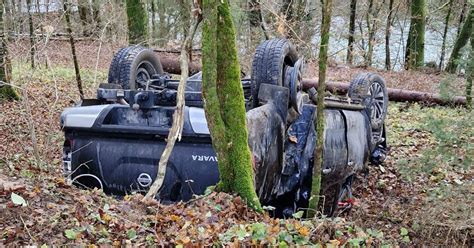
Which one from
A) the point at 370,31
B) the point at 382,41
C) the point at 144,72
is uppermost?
the point at 370,31

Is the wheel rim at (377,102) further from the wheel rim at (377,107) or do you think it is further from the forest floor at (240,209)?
the forest floor at (240,209)

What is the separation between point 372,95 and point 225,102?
4.69 meters

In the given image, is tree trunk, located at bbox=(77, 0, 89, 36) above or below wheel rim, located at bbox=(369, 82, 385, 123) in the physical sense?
above

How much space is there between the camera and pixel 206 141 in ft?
16.1

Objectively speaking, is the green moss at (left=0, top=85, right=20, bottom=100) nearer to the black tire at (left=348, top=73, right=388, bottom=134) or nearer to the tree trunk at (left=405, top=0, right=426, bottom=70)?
the black tire at (left=348, top=73, right=388, bottom=134)

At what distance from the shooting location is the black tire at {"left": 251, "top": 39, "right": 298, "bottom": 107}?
5.68 metres

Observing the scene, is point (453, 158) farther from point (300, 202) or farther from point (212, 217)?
point (212, 217)

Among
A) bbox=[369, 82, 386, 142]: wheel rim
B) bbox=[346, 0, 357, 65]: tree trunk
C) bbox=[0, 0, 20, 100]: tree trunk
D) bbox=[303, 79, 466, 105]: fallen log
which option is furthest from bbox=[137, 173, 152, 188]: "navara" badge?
bbox=[346, 0, 357, 65]: tree trunk

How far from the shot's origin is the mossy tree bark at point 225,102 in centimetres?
436

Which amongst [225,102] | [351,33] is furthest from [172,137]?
[351,33]

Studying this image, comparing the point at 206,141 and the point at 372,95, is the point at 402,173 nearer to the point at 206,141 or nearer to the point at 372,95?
the point at 372,95

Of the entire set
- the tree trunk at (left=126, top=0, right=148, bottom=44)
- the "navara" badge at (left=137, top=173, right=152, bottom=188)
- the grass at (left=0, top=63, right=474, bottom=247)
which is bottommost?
the grass at (left=0, top=63, right=474, bottom=247)

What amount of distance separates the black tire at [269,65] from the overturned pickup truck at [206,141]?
0.04ft

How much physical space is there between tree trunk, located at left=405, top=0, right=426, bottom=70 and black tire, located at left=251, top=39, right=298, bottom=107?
1738 cm
